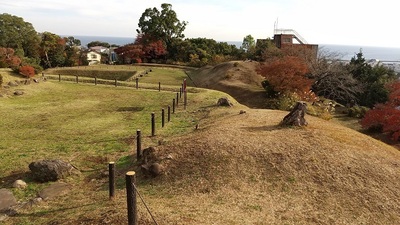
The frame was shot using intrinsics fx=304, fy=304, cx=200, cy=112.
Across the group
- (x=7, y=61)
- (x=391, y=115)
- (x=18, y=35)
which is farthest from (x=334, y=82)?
(x=18, y=35)

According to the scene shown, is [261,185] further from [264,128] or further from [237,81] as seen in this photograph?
[237,81]

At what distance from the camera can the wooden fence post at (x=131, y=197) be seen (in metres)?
6.36

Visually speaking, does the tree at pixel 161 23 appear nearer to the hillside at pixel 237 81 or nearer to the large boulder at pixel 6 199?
the hillside at pixel 237 81

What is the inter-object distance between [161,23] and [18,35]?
24.0 meters

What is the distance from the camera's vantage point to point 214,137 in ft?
39.8

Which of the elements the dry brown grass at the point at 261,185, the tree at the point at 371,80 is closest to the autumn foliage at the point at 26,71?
the dry brown grass at the point at 261,185

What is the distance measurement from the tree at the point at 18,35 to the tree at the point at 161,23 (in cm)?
1900

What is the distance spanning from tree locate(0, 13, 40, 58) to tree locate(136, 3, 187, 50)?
1900cm

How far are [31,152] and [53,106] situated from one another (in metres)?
9.95

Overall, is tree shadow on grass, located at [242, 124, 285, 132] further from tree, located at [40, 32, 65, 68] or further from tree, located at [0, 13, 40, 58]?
tree, located at [40, 32, 65, 68]

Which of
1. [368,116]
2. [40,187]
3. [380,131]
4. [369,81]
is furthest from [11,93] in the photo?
[369,81]

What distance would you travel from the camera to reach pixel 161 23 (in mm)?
58000

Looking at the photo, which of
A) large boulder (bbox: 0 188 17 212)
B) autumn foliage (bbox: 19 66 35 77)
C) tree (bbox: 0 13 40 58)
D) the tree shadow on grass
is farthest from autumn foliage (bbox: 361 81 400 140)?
tree (bbox: 0 13 40 58)

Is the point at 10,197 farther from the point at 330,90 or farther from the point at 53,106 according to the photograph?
the point at 330,90
